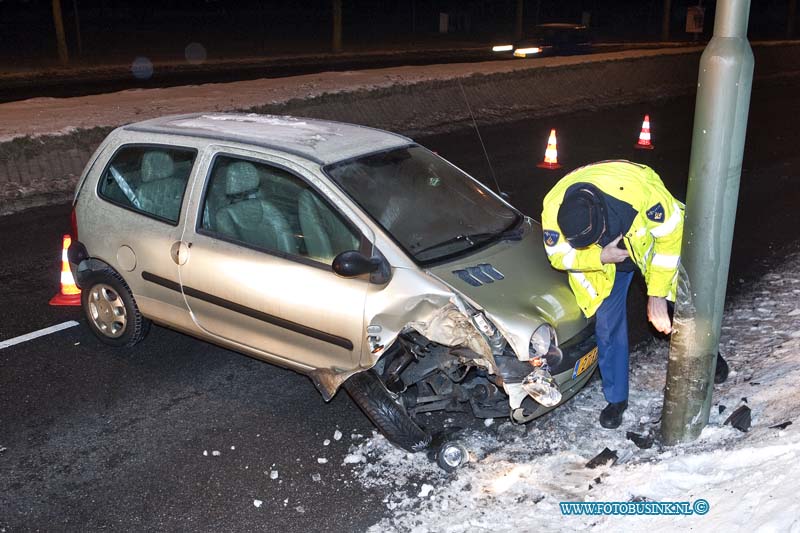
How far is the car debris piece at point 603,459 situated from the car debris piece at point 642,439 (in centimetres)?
17

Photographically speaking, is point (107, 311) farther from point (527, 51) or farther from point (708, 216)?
point (527, 51)

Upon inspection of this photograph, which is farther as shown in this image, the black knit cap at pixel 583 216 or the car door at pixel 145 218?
the car door at pixel 145 218

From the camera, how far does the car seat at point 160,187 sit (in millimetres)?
5652

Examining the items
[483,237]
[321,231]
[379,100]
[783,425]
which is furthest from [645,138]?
[783,425]

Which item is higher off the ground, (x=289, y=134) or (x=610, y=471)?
(x=289, y=134)

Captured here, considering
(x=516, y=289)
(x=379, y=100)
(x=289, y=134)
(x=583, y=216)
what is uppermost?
(x=289, y=134)

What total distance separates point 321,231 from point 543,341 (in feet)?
4.79

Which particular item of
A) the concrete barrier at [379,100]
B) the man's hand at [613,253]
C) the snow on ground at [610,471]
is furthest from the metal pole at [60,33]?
the man's hand at [613,253]

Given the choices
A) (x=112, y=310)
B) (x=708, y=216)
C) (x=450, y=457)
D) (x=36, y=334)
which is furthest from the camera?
(x=36, y=334)

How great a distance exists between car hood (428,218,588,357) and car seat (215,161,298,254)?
100 centimetres

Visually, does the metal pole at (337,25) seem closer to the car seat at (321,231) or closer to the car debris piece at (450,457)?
the car seat at (321,231)

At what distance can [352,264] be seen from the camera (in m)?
4.64

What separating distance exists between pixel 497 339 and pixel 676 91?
1748cm

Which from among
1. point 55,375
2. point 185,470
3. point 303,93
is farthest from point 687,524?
point 303,93
